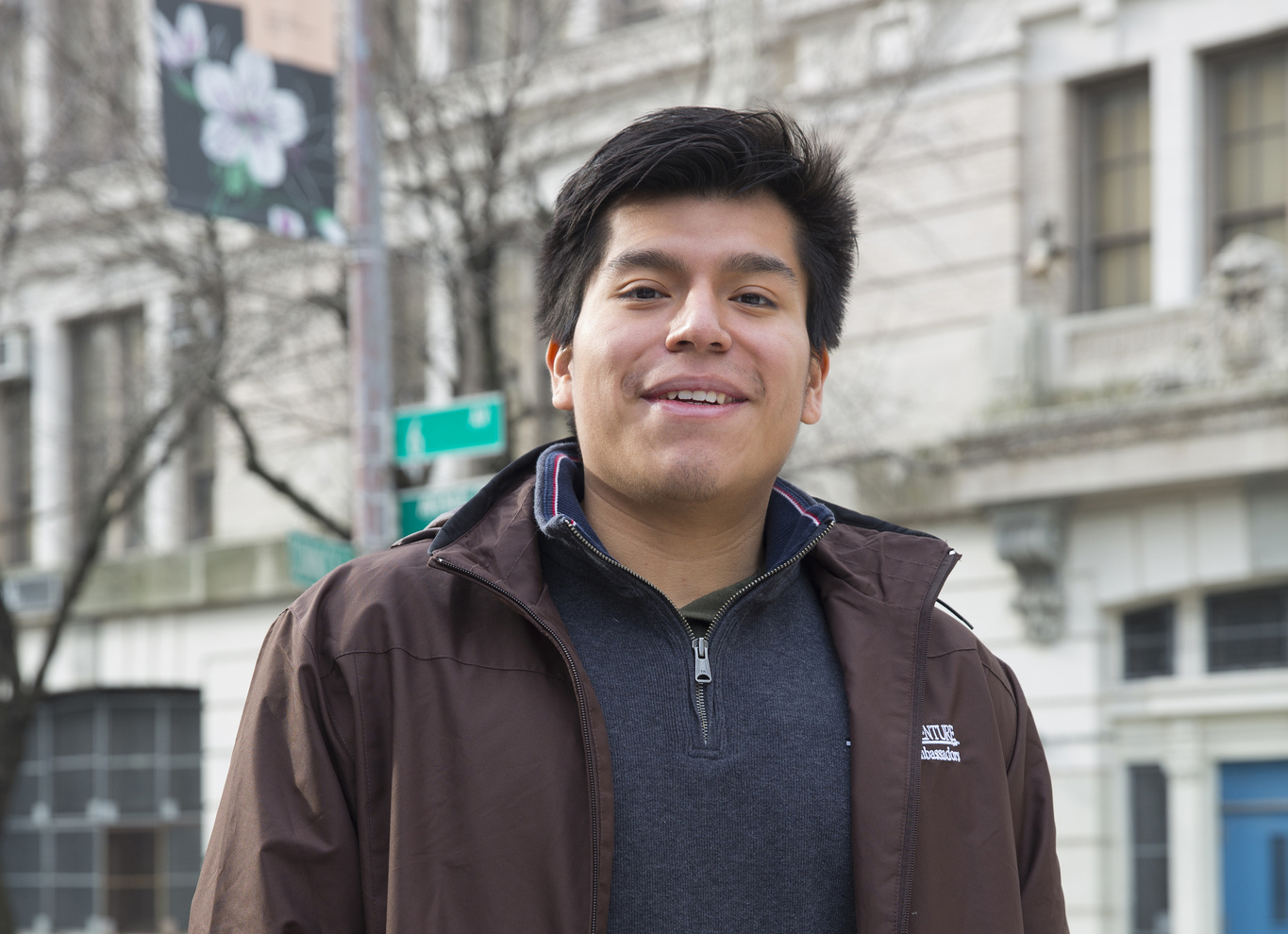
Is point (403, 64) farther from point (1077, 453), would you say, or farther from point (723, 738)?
point (723, 738)

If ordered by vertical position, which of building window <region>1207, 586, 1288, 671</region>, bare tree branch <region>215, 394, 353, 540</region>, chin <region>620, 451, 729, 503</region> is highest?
bare tree branch <region>215, 394, 353, 540</region>

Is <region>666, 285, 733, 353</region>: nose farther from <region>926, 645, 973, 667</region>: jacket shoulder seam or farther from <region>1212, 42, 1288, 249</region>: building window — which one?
<region>1212, 42, 1288, 249</region>: building window

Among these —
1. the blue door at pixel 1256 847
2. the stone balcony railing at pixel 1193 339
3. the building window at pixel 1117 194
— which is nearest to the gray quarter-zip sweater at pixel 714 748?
the stone balcony railing at pixel 1193 339

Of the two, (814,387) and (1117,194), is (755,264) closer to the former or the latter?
(814,387)

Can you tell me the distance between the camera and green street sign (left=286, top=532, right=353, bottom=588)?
8.34 m

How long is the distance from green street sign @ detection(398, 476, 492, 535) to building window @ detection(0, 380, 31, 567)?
1004cm

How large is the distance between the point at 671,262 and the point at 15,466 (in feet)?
55.9

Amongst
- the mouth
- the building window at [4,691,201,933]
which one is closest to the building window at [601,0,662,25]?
the building window at [4,691,201,933]

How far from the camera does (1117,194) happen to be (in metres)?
12.1

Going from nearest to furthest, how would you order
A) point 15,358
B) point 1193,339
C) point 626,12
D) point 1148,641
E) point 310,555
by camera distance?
point 310,555 → point 1193,339 → point 1148,641 → point 626,12 → point 15,358

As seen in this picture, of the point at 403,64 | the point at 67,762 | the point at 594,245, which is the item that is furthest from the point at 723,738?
the point at 67,762

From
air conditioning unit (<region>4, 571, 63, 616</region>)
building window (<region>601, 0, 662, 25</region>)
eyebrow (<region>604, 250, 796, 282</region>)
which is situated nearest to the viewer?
eyebrow (<region>604, 250, 796, 282</region>)

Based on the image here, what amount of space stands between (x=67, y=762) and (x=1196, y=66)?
1367cm

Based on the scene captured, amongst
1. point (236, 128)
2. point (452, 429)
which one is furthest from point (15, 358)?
point (452, 429)
